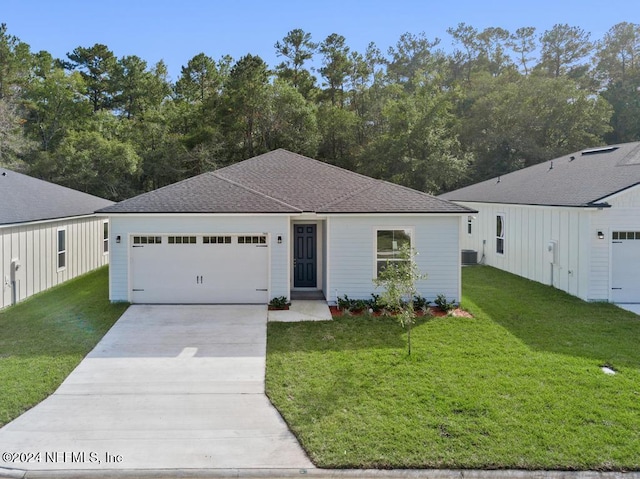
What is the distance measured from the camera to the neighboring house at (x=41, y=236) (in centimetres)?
1230

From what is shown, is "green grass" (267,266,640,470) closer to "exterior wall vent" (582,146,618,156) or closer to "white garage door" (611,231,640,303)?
"white garage door" (611,231,640,303)

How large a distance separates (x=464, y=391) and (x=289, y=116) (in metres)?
26.1

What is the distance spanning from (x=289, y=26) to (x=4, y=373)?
36.5 metres

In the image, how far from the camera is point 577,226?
12.7m

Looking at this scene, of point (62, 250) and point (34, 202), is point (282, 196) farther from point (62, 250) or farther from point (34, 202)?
point (34, 202)

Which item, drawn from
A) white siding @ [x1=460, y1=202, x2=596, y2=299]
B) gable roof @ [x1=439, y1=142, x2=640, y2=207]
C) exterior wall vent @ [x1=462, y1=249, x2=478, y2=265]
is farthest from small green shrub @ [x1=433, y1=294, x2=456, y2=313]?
exterior wall vent @ [x1=462, y1=249, x2=478, y2=265]

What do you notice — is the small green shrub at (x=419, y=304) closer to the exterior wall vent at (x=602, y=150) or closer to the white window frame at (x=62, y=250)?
the exterior wall vent at (x=602, y=150)

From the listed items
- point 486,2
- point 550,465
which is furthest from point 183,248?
point 486,2

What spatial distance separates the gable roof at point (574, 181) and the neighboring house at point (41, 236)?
15.3 m

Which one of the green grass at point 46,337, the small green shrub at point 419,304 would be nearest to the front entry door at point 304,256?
the small green shrub at point 419,304

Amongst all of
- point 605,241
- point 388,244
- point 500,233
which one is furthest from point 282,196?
point 500,233

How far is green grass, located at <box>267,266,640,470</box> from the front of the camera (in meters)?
5.21

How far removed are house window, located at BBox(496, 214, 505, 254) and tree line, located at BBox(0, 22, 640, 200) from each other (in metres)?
12.8

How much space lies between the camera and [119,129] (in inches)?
1245
